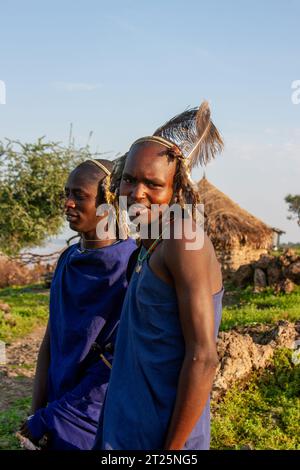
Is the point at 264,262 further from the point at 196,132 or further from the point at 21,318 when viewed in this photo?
the point at 196,132

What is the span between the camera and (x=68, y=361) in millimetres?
2650

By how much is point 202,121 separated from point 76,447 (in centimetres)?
150

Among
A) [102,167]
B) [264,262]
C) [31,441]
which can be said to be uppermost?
[102,167]

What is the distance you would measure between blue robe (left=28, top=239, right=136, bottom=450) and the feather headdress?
69 cm

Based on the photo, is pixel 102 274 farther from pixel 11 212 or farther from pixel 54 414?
pixel 11 212

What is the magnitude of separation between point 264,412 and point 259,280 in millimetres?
6892

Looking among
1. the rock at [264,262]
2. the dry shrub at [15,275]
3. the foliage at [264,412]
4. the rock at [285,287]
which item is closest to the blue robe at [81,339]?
the foliage at [264,412]

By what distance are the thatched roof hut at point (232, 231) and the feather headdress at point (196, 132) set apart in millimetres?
13237

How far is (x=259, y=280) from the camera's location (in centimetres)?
1155

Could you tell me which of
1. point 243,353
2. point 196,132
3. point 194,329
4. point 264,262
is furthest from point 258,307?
point 194,329

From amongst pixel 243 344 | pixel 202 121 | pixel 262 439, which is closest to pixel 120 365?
pixel 202 121

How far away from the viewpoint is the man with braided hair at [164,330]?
1651 millimetres

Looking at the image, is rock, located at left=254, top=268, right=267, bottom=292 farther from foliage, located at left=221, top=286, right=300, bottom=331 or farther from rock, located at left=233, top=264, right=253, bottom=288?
rock, located at left=233, top=264, right=253, bottom=288

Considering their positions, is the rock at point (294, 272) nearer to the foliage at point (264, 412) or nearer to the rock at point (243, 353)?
the rock at point (243, 353)
